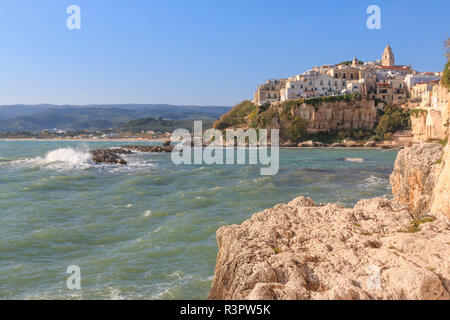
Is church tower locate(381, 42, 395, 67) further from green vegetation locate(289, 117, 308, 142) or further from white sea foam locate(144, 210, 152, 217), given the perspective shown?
white sea foam locate(144, 210, 152, 217)

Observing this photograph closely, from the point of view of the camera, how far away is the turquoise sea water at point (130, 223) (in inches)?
388

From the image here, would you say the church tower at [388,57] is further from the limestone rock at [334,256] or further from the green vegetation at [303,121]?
the limestone rock at [334,256]

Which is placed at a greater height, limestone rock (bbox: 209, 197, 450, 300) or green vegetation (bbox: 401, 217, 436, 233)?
green vegetation (bbox: 401, 217, 436, 233)

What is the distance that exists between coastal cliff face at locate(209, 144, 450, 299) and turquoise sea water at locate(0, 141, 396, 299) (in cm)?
243

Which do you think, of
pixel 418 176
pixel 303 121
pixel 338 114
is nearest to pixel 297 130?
pixel 303 121

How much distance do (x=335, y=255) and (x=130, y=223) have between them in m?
10.9

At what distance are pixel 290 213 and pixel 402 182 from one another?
8.63m

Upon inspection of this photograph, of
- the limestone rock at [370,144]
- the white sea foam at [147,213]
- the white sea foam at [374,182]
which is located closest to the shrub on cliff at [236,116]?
the limestone rock at [370,144]

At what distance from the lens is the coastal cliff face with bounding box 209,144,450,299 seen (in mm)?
5430

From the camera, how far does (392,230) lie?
752 cm

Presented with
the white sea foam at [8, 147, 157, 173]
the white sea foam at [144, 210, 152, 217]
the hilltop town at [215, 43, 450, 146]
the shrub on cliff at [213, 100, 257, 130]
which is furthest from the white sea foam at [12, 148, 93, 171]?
the shrub on cliff at [213, 100, 257, 130]

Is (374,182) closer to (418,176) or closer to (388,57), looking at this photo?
(418,176)

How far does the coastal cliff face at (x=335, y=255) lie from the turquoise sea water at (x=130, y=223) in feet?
7.98
